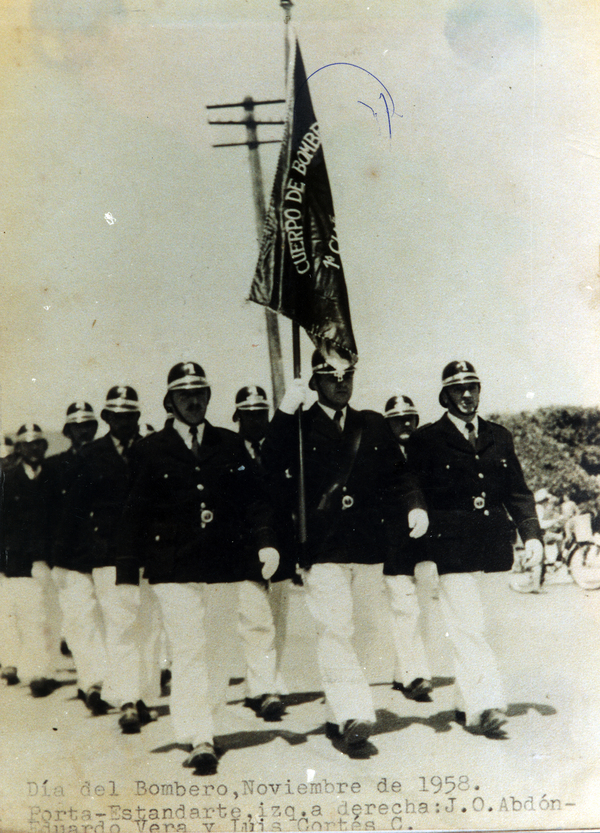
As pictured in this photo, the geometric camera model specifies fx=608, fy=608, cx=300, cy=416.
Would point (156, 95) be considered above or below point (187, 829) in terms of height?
above

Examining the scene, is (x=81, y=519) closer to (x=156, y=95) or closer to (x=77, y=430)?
(x=77, y=430)

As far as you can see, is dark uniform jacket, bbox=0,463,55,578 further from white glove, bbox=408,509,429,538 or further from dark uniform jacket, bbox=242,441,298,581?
white glove, bbox=408,509,429,538

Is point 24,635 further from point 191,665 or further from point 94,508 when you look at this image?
point 191,665

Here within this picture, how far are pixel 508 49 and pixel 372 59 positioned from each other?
28.3 inches

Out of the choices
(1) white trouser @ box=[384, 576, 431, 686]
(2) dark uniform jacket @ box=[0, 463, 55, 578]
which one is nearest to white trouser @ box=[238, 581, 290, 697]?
(1) white trouser @ box=[384, 576, 431, 686]

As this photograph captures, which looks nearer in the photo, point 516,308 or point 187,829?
point 187,829

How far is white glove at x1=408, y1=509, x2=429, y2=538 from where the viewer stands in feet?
10.1

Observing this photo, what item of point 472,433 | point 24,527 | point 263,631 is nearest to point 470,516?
point 472,433

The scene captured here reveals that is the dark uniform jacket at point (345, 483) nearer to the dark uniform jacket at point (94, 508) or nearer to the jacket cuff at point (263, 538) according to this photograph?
the jacket cuff at point (263, 538)

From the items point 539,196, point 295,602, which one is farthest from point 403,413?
point 539,196

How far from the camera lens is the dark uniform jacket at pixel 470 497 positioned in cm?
310

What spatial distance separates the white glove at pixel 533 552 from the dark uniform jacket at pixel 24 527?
96.9 inches

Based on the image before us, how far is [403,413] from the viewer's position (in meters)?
3.14

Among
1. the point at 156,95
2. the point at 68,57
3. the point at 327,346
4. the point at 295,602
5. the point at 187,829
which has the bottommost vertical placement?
the point at 187,829
